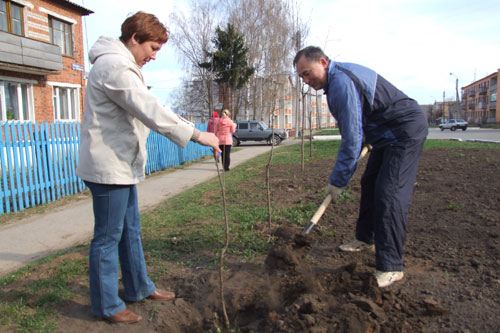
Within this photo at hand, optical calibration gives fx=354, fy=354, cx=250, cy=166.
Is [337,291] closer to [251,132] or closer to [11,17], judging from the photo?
[11,17]

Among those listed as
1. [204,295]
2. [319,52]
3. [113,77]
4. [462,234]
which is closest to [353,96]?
[319,52]

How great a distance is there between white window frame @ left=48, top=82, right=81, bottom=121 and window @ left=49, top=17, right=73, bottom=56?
166 cm

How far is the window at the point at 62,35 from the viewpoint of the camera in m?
16.6

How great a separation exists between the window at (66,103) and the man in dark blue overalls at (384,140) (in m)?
16.9

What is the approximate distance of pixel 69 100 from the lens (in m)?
17.6

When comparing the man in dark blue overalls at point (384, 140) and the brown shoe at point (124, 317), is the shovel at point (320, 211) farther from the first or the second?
the brown shoe at point (124, 317)

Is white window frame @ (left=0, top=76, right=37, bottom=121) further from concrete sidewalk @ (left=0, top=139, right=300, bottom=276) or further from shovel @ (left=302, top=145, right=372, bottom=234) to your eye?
shovel @ (left=302, top=145, right=372, bottom=234)

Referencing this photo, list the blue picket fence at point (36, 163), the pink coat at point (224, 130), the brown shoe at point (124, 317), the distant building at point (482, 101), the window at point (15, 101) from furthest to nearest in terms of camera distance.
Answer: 1. the distant building at point (482, 101)
2. the window at point (15, 101)
3. the pink coat at point (224, 130)
4. the blue picket fence at point (36, 163)
5. the brown shoe at point (124, 317)

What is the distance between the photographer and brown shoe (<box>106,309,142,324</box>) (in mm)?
2344

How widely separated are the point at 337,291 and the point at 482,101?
97815mm

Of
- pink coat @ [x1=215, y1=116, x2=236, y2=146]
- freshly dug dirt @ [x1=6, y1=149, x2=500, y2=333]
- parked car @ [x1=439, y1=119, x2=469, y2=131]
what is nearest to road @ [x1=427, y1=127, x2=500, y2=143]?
parked car @ [x1=439, y1=119, x2=469, y2=131]

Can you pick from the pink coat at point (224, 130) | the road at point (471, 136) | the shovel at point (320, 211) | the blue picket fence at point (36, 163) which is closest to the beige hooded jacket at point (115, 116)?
the shovel at point (320, 211)

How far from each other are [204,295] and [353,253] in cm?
151

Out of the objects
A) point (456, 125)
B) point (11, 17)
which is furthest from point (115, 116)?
point (456, 125)
